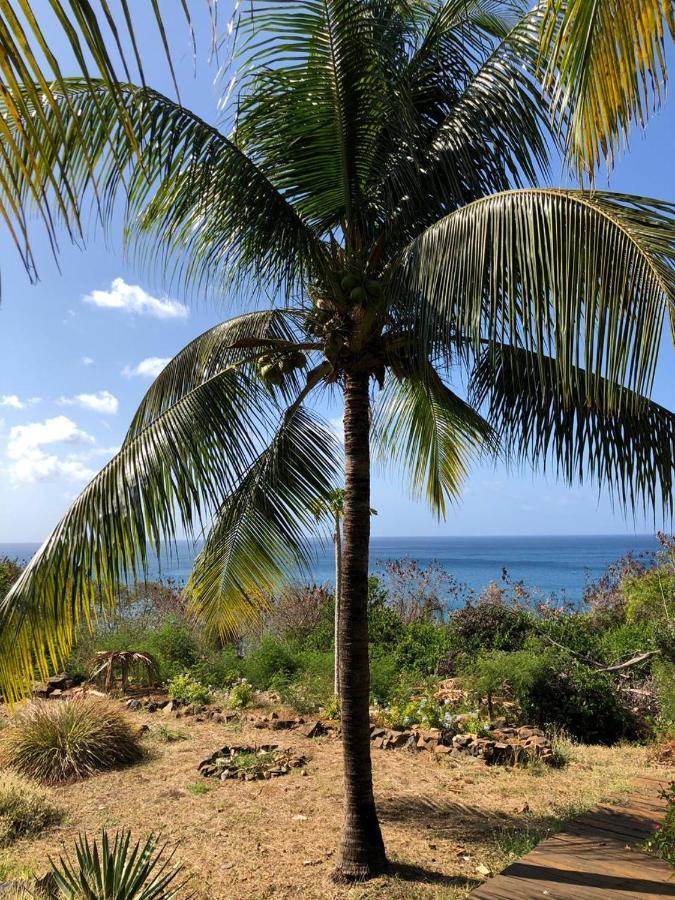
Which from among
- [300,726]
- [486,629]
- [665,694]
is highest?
[486,629]

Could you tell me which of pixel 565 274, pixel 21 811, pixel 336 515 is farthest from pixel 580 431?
pixel 21 811

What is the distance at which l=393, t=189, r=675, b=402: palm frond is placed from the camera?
110 inches

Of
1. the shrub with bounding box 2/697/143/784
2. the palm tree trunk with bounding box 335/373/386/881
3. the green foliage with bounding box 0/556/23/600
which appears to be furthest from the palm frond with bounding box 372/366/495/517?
the green foliage with bounding box 0/556/23/600

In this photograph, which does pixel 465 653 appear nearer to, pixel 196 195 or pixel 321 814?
pixel 321 814

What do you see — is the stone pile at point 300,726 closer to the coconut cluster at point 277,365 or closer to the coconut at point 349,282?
the coconut cluster at point 277,365

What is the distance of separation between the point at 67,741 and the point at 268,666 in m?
4.22

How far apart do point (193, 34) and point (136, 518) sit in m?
3.55

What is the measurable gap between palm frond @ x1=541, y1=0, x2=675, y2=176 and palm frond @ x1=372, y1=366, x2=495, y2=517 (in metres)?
4.34

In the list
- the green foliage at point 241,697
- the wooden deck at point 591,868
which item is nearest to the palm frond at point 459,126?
the wooden deck at point 591,868

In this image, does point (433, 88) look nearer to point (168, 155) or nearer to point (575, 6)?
point (168, 155)

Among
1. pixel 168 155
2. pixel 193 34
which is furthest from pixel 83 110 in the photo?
pixel 193 34

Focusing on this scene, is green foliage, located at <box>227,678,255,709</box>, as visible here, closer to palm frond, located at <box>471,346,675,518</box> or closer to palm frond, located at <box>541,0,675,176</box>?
palm frond, located at <box>471,346,675,518</box>

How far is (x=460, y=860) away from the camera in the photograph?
5.11 m

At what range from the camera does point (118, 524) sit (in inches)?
168
